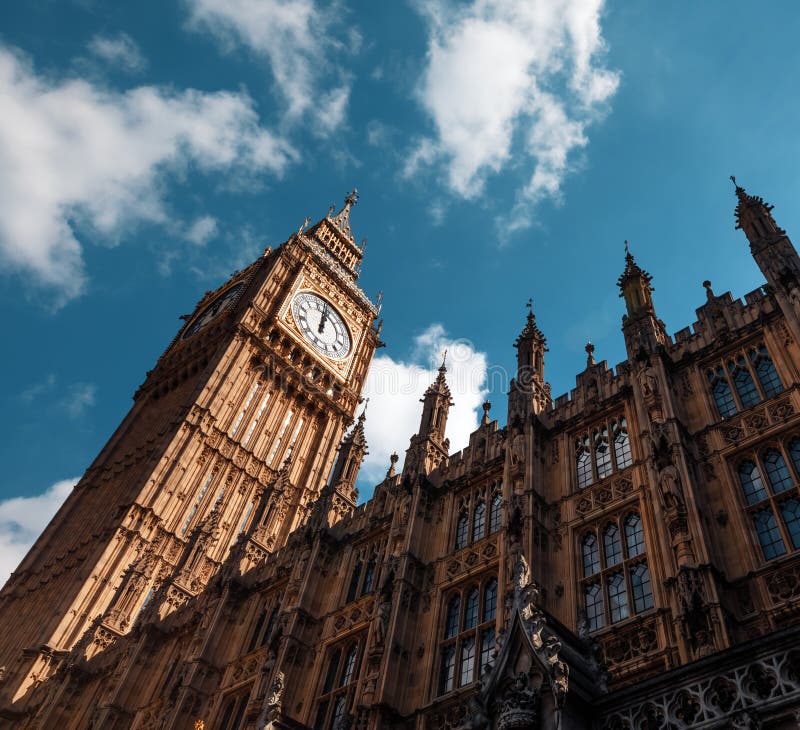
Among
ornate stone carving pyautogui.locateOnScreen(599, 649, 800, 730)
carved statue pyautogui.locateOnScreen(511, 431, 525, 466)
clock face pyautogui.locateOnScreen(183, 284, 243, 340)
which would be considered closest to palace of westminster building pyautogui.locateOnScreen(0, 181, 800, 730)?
ornate stone carving pyautogui.locateOnScreen(599, 649, 800, 730)

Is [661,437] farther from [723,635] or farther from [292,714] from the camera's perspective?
[292,714]

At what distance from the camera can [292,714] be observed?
23.6 meters

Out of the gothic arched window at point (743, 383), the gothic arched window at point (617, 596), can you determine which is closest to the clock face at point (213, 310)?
the gothic arched window at point (743, 383)

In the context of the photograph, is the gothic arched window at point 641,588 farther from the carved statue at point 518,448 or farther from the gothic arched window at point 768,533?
the carved statue at point 518,448

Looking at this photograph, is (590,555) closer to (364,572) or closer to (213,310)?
(364,572)

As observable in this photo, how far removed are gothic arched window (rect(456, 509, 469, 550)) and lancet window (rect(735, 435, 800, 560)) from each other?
9.06 metres

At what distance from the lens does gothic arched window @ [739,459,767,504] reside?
17.4m

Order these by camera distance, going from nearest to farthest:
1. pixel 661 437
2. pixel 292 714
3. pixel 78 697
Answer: pixel 661 437 < pixel 292 714 < pixel 78 697

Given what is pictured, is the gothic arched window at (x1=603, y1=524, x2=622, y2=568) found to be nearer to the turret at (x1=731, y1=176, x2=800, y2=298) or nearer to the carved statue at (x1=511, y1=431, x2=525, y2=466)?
the carved statue at (x1=511, y1=431, x2=525, y2=466)

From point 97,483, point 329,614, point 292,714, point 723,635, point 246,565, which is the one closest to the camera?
point 723,635

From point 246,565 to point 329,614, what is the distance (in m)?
8.19

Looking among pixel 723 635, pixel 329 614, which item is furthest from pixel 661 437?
pixel 329 614

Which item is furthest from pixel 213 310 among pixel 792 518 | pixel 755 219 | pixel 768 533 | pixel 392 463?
pixel 792 518

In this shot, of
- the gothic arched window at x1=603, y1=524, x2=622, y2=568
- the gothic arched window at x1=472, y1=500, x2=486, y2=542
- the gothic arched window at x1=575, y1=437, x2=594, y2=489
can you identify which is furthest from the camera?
the gothic arched window at x1=472, y1=500, x2=486, y2=542
